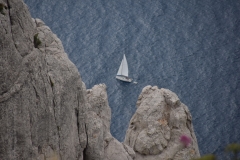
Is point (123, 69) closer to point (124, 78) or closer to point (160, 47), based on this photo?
point (124, 78)

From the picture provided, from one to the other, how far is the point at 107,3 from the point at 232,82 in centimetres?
2585

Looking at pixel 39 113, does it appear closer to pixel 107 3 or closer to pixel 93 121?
pixel 93 121

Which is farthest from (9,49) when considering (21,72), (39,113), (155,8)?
(155,8)

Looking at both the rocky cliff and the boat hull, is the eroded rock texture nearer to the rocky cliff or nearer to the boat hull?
the rocky cliff

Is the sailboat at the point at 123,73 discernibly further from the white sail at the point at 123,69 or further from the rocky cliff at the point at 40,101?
the rocky cliff at the point at 40,101

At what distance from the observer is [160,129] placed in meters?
31.4

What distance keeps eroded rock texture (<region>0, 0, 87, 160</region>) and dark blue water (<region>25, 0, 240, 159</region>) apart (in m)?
37.0

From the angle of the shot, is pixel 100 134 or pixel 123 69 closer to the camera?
pixel 100 134

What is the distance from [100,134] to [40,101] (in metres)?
7.20

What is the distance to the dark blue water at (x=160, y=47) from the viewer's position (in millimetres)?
59406

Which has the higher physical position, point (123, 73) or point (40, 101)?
point (40, 101)

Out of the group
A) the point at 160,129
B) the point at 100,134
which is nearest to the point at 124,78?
the point at 160,129

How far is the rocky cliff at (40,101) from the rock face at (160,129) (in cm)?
512

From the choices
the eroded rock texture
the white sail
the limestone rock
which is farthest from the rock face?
the white sail
